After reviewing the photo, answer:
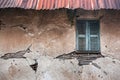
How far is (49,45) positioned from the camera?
7.21 m

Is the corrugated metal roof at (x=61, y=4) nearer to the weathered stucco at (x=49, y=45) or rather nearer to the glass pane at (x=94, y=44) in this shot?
the weathered stucco at (x=49, y=45)

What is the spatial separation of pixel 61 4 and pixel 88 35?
1.17 metres

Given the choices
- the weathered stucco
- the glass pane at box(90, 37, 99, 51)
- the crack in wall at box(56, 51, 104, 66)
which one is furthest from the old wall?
the glass pane at box(90, 37, 99, 51)

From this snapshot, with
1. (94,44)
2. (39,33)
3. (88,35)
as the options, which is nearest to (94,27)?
(88,35)

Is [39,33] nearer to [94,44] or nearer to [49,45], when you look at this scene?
[49,45]

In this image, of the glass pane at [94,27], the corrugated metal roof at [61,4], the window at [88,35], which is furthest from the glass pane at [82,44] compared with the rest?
the corrugated metal roof at [61,4]

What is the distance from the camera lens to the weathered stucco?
23.3ft

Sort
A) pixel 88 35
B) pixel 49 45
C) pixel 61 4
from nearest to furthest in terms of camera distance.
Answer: pixel 61 4 < pixel 49 45 < pixel 88 35

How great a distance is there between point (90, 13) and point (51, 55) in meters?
1.46

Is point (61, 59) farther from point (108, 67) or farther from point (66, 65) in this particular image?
point (108, 67)

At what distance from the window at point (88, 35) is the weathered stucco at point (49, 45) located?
0.14 meters

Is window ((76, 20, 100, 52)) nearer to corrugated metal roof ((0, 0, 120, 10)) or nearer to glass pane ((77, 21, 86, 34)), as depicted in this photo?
glass pane ((77, 21, 86, 34))

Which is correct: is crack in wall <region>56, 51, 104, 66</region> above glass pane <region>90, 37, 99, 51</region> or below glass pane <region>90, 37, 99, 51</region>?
below

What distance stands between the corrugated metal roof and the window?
69 cm
